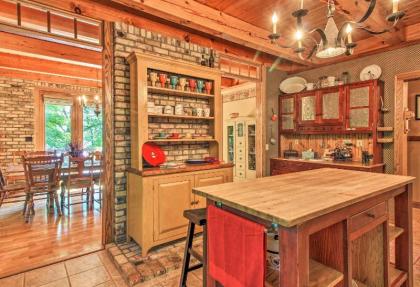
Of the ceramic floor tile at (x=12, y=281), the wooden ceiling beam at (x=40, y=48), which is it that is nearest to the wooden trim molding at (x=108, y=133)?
the ceramic floor tile at (x=12, y=281)

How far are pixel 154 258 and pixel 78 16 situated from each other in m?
2.69

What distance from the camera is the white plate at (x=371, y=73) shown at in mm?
3889

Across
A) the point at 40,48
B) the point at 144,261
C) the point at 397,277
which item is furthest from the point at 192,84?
the point at 40,48

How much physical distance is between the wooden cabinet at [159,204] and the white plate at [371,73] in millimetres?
3192

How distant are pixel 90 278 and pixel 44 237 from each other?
1.28m

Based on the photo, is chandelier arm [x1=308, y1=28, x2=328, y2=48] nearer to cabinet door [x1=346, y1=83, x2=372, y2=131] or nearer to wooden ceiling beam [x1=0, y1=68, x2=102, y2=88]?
cabinet door [x1=346, y1=83, x2=372, y2=131]

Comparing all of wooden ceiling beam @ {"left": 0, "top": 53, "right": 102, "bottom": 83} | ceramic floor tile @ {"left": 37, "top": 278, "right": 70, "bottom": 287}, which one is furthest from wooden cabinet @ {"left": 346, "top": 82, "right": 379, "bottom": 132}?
wooden ceiling beam @ {"left": 0, "top": 53, "right": 102, "bottom": 83}

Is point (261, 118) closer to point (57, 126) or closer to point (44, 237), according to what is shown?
point (44, 237)

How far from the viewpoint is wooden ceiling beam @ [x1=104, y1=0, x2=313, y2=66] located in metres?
2.64

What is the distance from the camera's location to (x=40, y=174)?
3.62 metres

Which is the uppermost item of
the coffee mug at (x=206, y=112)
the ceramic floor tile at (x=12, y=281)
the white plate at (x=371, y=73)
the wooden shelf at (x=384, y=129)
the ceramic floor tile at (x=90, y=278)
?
the white plate at (x=371, y=73)

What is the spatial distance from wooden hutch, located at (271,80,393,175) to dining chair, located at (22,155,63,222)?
3.76m

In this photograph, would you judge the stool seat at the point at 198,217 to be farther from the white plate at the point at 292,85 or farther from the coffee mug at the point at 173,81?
the white plate at the point at 292,85

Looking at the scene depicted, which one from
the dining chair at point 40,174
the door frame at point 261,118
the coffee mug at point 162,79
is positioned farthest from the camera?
the door frame at point 261,118
